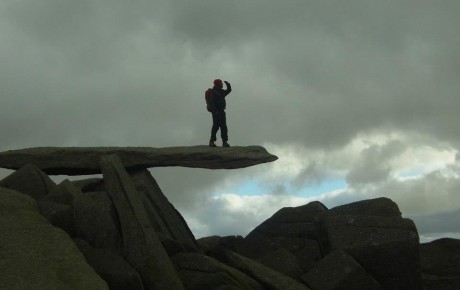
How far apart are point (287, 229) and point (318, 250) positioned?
7.41 feet

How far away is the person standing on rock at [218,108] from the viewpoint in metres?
23.0

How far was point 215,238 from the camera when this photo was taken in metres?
24.0

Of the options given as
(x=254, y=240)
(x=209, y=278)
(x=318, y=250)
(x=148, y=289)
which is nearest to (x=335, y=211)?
(x=318, y=250)

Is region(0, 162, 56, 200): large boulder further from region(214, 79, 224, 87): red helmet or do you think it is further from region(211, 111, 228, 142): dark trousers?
region(214, 79, 224, 87): red helmet

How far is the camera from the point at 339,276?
57.7 ft

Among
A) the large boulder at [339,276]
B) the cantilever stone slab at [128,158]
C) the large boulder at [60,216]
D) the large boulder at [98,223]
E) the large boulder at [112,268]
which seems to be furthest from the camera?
the cantilever stone slab at [128,158]

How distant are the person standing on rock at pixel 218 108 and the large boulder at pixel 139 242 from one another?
21.0 feet

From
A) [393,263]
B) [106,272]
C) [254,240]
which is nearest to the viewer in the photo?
[106,272]

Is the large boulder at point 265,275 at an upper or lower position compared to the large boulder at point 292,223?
lower

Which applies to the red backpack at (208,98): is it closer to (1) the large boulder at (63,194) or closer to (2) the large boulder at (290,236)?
(2) the large boulder at (290,236)

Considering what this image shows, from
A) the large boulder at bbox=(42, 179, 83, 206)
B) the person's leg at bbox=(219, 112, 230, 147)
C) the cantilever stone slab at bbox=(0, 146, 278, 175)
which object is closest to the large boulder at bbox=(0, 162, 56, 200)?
the large boulder at bbox=(42, 179, 83, 206)

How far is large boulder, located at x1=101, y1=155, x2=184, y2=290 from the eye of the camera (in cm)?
1527

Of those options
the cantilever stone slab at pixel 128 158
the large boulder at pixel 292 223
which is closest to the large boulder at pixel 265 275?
the cantilever stone slab at pixel 128 158

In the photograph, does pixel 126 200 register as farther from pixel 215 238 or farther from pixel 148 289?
pixel 215 238
